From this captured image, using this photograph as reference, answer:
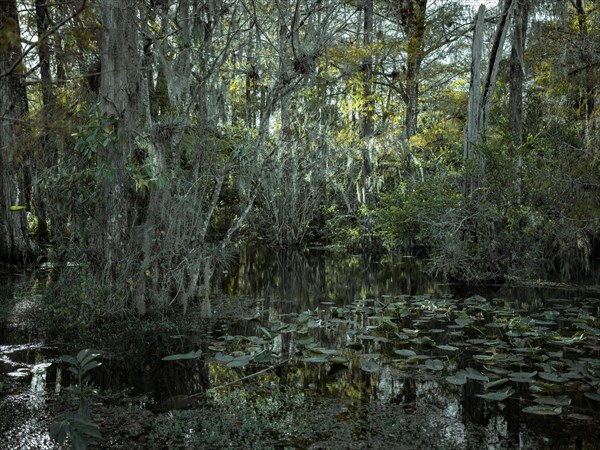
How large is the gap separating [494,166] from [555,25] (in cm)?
486

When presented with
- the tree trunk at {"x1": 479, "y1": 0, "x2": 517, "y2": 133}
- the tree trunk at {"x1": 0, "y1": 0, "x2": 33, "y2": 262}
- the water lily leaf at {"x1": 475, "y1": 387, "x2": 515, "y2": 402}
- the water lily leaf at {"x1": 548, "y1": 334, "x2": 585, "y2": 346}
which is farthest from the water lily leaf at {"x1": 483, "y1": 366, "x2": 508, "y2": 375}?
the tree trunk at {"x1": 0, "y1": 0, "x2": 33, "y2": 262}

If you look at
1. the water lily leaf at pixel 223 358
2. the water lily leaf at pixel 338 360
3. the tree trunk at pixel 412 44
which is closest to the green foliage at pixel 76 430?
the water lily leaf at pixel 223 358

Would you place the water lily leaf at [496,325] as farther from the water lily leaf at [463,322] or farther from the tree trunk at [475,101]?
the tree trunk at [475,101]

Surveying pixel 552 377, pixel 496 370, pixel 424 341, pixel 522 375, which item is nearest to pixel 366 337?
pixel 424 341

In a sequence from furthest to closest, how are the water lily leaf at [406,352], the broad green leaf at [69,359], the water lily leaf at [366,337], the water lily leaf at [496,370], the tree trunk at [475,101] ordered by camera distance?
the tree trunk at [475,101] < the water lily leaf at [366,337] < the water lily leaf at [406,352] < the water lily leaf at [496,370] < the broad green leaf at [69,359]

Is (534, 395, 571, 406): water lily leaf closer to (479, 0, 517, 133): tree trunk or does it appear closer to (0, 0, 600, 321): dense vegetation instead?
(0, 0, 600, 321): dense vegetation

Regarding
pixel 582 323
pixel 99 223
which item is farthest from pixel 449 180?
pixel 99 223

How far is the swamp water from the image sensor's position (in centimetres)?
301

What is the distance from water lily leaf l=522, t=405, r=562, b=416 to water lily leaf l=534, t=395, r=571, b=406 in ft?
0.10

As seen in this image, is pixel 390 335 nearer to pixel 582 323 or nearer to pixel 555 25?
pixel 582 323

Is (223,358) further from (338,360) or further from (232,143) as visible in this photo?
(232,143)

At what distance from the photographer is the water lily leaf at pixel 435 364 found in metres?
Answer: 4.05

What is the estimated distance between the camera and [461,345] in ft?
16.3

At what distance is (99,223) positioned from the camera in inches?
224
